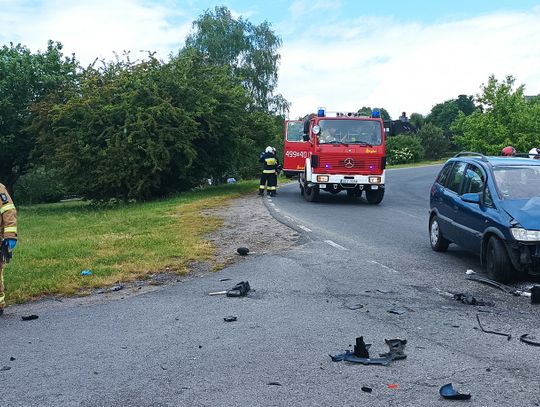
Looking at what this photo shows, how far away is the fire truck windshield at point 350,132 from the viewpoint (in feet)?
61.5

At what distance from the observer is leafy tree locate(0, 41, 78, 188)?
31812 mm

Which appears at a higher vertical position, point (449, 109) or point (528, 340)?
point (449, 109)

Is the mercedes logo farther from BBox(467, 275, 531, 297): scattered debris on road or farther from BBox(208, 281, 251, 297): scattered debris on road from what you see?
BBox(208, 281, 251, 297): scattered debris on road

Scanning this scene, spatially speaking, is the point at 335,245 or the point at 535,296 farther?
the point at 335,245

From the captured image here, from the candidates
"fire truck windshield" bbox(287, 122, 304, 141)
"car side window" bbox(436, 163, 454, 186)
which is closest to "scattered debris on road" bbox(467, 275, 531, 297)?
"car side window" bbox(436, 163, 454, 186)

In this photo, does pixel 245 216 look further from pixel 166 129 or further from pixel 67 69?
pixel 67 69

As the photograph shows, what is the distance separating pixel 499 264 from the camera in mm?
7938

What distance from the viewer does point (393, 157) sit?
68000mm

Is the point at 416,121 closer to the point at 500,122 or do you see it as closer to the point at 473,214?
the point at 500,122

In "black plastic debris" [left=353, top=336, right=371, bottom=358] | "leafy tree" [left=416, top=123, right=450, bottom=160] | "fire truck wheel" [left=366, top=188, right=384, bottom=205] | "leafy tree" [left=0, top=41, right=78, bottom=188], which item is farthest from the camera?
"leafy tree" [left=416, top=123, right=450, bottom=160]

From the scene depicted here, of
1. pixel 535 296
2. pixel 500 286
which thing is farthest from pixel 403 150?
pixel 535 296

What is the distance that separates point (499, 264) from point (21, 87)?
98.6 feet

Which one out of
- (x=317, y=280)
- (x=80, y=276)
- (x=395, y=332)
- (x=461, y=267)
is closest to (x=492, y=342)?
(x=395, y=332)

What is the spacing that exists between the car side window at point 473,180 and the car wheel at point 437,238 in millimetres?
1071
